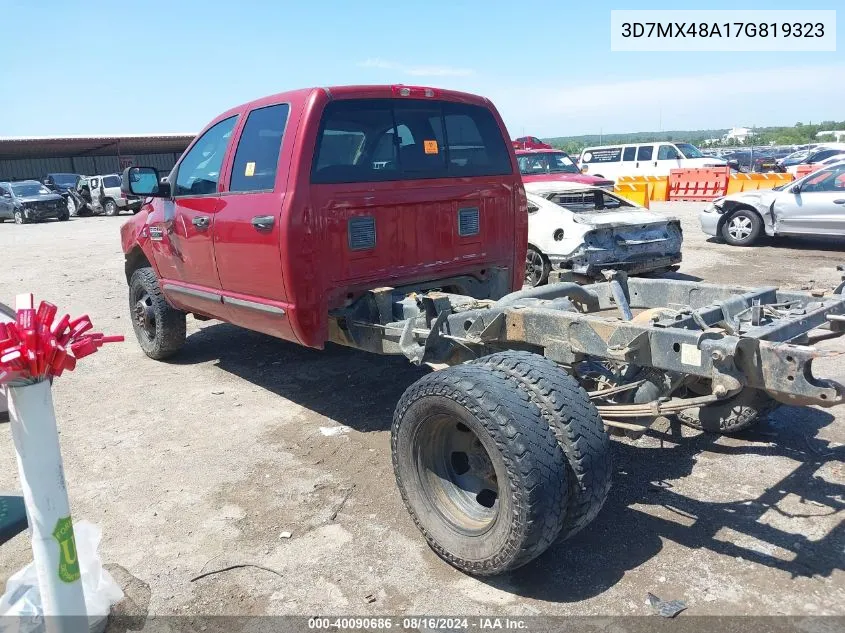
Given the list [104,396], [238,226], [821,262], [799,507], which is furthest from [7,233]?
[799,507]

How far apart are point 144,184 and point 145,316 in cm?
150

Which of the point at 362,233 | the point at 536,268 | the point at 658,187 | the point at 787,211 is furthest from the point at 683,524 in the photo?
the point at 658,187

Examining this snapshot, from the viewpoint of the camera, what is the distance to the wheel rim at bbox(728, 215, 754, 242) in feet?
40.8

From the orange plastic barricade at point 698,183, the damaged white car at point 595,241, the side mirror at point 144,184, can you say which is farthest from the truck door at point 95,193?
the side mirror at point 144,184

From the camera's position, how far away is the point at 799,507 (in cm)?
354

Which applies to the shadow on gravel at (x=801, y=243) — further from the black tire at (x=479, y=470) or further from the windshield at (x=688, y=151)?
the black tire at (x=479, y=470)

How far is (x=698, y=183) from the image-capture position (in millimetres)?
20797

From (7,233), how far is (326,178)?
2050 cm

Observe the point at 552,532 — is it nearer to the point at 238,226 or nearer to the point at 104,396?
the point at 238,226

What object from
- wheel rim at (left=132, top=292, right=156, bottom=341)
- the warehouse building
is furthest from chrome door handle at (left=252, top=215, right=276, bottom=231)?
the warehouse building

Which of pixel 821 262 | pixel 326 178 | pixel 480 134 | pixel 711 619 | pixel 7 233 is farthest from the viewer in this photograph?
pixel 7 233

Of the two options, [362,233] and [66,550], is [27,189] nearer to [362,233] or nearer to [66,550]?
[362,233]

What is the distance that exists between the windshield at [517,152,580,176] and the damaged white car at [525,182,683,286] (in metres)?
6.24

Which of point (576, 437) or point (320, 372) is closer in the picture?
point (576, 437)
